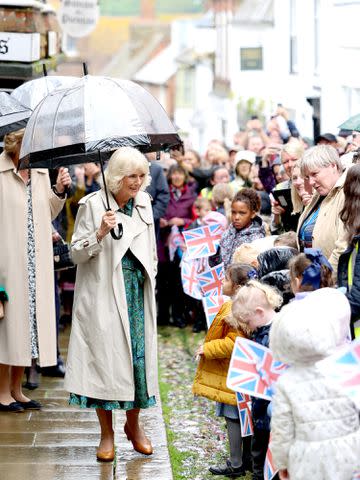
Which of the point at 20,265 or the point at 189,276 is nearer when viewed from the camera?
the point at 20,265

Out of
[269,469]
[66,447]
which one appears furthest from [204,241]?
[269,469]

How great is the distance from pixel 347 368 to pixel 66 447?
348cm

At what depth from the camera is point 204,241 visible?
1080 centimetres

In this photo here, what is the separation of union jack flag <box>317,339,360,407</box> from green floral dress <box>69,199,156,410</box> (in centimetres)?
257

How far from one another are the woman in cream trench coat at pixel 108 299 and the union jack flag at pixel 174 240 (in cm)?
597

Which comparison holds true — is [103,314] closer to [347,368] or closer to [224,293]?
[224,293]

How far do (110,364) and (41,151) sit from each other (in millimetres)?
1451

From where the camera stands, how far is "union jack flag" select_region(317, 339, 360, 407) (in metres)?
5.30

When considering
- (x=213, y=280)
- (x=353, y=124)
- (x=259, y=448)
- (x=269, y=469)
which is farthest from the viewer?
(x=353, y=124)

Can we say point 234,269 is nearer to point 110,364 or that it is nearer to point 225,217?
point 110,364

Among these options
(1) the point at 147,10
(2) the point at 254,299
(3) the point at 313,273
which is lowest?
(2) the point at 254,299

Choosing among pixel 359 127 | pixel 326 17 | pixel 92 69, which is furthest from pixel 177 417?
pixel 92 69

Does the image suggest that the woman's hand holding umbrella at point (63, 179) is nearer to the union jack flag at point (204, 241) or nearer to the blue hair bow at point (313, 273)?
the union jack flag at point (204, 241)

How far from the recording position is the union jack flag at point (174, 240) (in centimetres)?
1383
